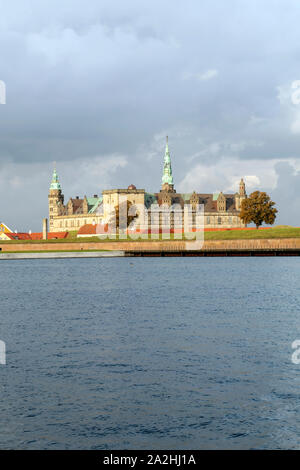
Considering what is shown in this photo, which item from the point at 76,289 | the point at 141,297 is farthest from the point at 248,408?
the point at 76,289

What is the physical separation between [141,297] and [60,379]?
27492mm

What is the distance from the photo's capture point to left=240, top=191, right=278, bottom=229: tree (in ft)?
488

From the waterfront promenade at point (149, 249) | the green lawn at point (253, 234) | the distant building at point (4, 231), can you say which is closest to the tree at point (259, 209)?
the green lawn at point (253, 234)

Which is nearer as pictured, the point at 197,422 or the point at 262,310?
the point at 197,422

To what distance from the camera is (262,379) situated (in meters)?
19.6

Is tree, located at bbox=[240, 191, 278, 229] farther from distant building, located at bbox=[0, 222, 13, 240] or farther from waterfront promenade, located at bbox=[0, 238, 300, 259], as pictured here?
distant building, located at bbox=[0, 222, 13, 240]

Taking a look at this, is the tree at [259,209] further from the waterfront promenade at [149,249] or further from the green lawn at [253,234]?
the waterfront promenade at [149,249]

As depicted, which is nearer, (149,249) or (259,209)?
(149,249)

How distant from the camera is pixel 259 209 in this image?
148625mm

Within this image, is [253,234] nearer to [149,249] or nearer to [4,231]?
[149,249]

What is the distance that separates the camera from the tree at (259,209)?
14888 cm

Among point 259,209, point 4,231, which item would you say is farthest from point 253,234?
point 4,231

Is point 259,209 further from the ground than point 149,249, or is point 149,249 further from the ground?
point 259,209

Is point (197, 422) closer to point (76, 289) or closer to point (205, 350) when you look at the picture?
point (205, 350)
